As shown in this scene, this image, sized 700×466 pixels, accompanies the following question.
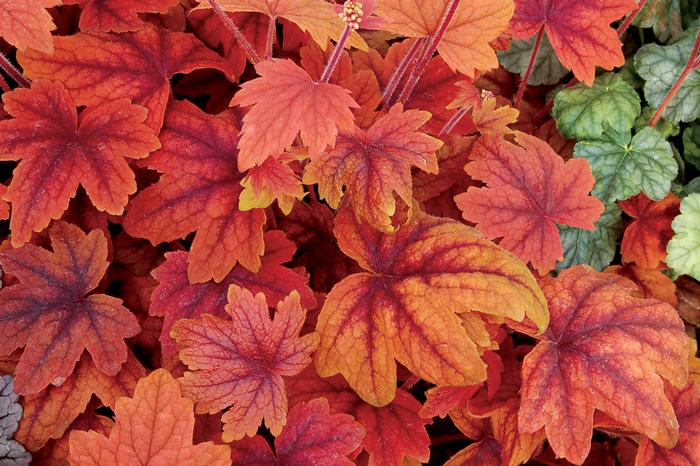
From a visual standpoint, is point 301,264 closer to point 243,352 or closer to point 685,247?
point 243,352

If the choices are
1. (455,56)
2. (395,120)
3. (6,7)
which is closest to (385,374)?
(395,120)

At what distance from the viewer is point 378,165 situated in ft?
4.10

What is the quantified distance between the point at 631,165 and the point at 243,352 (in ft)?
4.22

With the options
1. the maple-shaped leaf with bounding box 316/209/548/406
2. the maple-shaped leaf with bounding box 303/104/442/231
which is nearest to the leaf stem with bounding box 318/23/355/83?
the maple-shaped leaf with bounding box 303/104/442/231

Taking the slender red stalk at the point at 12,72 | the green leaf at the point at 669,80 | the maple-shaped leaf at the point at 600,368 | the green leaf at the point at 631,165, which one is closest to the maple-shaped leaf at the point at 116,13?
the slender red stalk at the point at 12,72


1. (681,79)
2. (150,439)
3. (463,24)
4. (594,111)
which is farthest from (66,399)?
(681,79)

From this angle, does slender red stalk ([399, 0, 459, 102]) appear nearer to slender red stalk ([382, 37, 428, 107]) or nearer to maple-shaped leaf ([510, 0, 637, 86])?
slender red stalk ([382, 37, 428, 107])

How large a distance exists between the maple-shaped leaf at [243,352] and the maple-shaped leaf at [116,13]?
2.17 ft

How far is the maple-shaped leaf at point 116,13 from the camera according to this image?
4.68ft

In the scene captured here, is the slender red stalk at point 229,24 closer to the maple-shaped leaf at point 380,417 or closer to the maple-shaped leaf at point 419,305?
the maple-shaped leaf at point 419,305

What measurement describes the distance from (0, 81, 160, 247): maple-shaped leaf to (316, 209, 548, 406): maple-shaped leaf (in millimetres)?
481

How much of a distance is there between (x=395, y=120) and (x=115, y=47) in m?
0.65

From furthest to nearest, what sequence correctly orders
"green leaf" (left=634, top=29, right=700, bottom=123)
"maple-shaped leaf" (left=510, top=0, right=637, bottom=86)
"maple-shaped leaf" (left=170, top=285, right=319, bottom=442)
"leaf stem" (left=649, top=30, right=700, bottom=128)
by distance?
"green leaf" (left=634, top=29, right=700, bottom=123) < "leaf stem" (left=649, top=30, right=700, bottom=128) < "maple-shaped leaf" (left=510, top=0, right=637, bottom=86) < "maple-shaped leaf" (left=170, top=285, right=319, bottom=442)

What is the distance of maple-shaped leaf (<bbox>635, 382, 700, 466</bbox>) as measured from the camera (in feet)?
4.45
